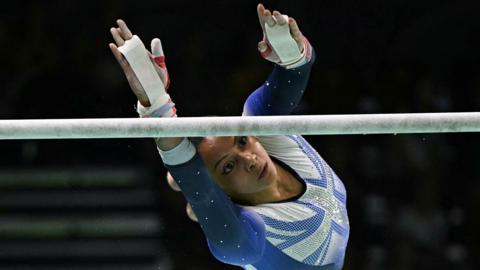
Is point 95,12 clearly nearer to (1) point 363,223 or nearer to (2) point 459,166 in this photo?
(1) point 363,223

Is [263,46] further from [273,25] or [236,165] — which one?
[236,165]

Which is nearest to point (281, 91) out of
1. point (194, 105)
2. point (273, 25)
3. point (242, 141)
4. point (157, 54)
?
point (242, 141)

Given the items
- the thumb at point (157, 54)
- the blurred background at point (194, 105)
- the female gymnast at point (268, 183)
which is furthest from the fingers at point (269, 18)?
the blurred background at point (194, 105)

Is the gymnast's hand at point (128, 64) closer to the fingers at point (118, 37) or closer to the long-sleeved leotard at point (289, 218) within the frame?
the fingers at point (118, 37)

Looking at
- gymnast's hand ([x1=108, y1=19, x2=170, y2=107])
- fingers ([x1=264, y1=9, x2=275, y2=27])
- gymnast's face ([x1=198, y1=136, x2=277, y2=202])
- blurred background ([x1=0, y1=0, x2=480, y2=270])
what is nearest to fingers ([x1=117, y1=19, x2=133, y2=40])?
gymnast's hand ([x1=108, y1=19, x2=170, y2=107])

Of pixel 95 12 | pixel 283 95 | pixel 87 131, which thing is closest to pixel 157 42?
pixel 87 131

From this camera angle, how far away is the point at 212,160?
8.16 feet

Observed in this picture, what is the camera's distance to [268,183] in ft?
8.35

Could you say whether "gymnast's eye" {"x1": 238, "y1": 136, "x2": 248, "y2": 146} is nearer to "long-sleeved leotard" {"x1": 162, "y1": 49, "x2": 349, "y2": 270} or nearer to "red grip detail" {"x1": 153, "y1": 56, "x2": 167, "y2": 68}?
"long-sleeved leotard" {"x1": 162, "y1": 49, "x2": 349, "y2": 270}

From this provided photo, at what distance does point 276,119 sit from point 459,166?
217 centimetres

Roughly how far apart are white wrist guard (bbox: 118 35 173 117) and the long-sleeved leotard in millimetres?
307

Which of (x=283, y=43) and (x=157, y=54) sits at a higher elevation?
(x=157, y=54)

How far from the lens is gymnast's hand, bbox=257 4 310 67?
226 centimetres

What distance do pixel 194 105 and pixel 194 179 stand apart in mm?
1715
